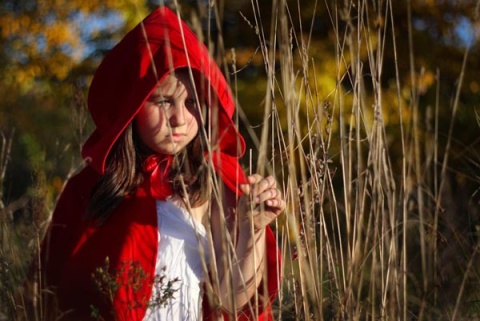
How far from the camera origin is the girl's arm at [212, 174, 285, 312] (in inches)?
87.7

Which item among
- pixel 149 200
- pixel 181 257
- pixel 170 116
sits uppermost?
pixel 170 116

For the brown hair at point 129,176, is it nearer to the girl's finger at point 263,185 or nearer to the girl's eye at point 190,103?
the girl's eye at point 190,103

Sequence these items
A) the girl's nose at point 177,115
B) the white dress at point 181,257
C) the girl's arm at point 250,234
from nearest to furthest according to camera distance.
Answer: the girl's arm at point 250,234 < the girl's nose at point 177,115 < the white dress at point 181,257

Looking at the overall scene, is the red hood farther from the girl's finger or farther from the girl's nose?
the girl's finger

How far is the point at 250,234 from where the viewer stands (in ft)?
7.97

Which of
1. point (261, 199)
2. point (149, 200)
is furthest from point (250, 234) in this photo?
point (149, 200)

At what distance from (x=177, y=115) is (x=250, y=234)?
1.09ft

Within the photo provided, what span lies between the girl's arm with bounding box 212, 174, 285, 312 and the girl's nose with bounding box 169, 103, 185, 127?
0.77 feet

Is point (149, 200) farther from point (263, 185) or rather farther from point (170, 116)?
point (263, 185)

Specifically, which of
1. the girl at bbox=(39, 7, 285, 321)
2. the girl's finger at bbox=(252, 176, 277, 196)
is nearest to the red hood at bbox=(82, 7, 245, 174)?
the girl at bbox=(39, 7, 285, 321)

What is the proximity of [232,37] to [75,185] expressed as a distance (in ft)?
14.5

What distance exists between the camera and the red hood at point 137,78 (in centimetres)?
248

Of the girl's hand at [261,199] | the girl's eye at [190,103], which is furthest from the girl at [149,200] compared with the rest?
the girl's hand at [261,199]

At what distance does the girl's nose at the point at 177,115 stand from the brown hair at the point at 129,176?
140 millimetres
